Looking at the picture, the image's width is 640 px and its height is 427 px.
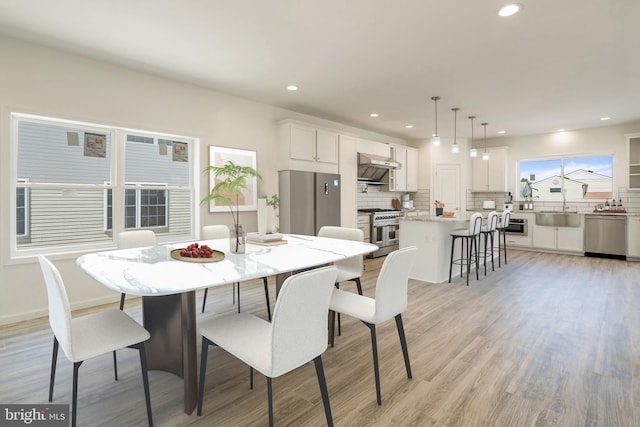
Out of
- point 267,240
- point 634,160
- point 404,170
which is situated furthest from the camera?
point 404,170

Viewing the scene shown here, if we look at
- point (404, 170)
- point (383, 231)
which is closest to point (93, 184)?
point (383, 231)

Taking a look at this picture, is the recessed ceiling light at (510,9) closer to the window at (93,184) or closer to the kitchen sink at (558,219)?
the window at (93,184)

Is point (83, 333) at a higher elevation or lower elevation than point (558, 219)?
lower

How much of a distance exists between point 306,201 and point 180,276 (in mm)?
3626

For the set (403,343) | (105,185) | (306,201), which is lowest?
(403,343)

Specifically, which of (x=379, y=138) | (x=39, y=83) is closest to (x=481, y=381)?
(x=39, y=83)

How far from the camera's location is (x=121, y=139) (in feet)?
12.5

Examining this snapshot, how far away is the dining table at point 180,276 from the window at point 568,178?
7.04m

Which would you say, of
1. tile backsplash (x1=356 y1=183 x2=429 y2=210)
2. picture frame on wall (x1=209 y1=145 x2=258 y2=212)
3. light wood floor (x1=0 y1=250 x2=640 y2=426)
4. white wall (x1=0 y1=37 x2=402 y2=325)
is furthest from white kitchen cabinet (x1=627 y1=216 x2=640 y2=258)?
white wall (x1=0 y1=37 x2=402 y2=325)

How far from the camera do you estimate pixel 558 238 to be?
700 centimetres

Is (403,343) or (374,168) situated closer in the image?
(403,343)

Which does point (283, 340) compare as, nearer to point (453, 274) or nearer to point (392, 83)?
point (392, 83)

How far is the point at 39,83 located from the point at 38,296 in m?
2.07

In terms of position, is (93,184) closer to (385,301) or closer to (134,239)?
(134,239)
